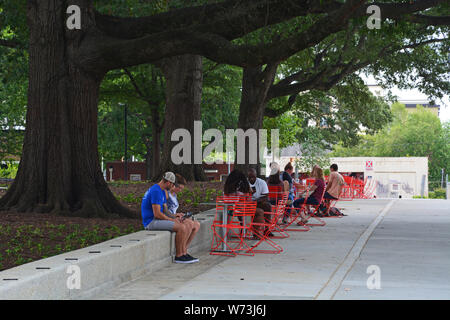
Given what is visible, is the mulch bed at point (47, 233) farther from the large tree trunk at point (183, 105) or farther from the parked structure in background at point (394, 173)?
the parked structure in background at point (394, 173)

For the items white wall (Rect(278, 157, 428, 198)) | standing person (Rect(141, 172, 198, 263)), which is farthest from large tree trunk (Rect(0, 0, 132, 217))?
white wall (Rect(278, 157, 428, 198))

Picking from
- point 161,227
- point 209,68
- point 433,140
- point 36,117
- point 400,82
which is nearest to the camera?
point 161,227

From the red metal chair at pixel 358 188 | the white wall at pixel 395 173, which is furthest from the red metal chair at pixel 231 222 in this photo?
the white wall at pixel 395 173

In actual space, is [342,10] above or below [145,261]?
above

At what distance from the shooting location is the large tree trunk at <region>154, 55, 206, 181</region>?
75.4 feet

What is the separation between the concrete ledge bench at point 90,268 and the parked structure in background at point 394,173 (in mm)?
59267

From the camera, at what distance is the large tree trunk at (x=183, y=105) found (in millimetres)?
22969

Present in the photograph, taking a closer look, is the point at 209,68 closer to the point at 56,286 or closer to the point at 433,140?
the point at 56,286

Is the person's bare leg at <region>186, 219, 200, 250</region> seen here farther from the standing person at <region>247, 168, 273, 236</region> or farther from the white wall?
the white wall

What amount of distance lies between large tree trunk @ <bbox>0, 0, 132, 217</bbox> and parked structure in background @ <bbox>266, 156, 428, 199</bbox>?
55318 millimetres

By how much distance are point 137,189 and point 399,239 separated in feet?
30.2

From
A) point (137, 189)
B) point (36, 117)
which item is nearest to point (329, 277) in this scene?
point (36, 117)

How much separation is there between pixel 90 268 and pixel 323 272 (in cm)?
355
